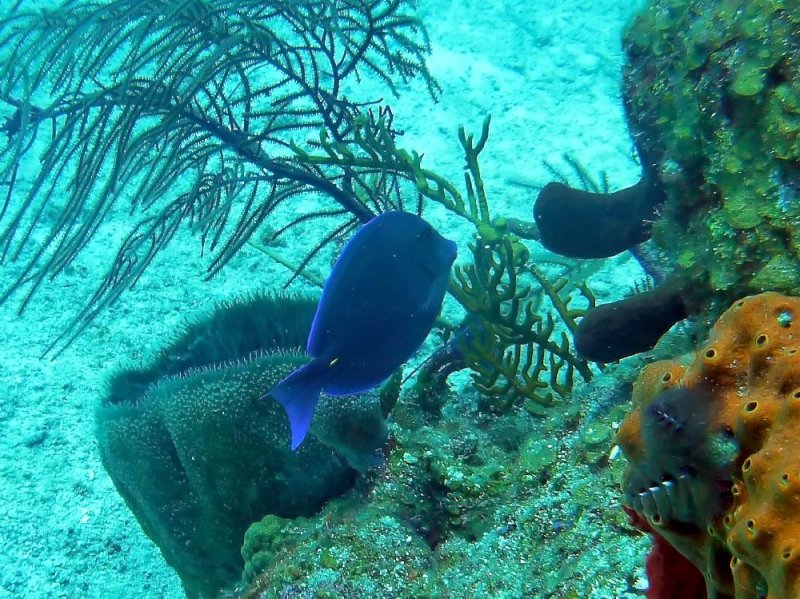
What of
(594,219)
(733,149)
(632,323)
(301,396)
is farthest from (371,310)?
(594,219)

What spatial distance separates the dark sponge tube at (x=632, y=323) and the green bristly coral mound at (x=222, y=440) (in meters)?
0.93

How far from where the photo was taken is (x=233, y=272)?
16.9 feet

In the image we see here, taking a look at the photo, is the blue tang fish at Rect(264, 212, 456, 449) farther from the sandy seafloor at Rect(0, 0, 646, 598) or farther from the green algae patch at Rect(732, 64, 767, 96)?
the green algae patch at Rect(732, 64, 767, 96)

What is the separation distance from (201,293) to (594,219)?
340cm

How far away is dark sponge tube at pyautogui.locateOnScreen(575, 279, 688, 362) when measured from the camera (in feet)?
6.58

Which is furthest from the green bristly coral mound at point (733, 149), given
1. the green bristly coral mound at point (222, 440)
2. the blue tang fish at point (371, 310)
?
the green bristly coral mound at point (222, 440)

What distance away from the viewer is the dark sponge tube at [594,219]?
9.47 ft

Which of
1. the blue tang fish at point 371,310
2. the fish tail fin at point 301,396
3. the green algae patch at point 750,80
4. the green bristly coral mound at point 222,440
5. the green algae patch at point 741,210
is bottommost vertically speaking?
the green bristly coral mound at point 222,440

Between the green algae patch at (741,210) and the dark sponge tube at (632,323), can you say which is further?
the dark sponge tube at (632,323)

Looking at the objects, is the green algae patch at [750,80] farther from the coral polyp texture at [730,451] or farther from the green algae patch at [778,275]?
the coral polyp texture at [730,451]

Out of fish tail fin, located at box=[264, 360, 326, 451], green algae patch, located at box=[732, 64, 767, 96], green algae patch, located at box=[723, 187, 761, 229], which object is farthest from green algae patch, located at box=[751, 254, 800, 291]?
fish tail fin, located at box=[264, 360, 326, 451]

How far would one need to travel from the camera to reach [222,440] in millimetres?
2453

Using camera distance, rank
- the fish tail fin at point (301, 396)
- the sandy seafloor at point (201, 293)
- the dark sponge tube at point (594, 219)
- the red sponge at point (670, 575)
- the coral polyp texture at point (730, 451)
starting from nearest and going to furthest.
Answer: the coral polyp texture at point (730, 451) → the red sponge at point (670, 575) → the fish tail fin at point (301, 396) → the dark sponge tube at point (594, 219) → the sandy seafloor at point (201, 293)

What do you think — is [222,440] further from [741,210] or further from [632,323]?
[741,210]
